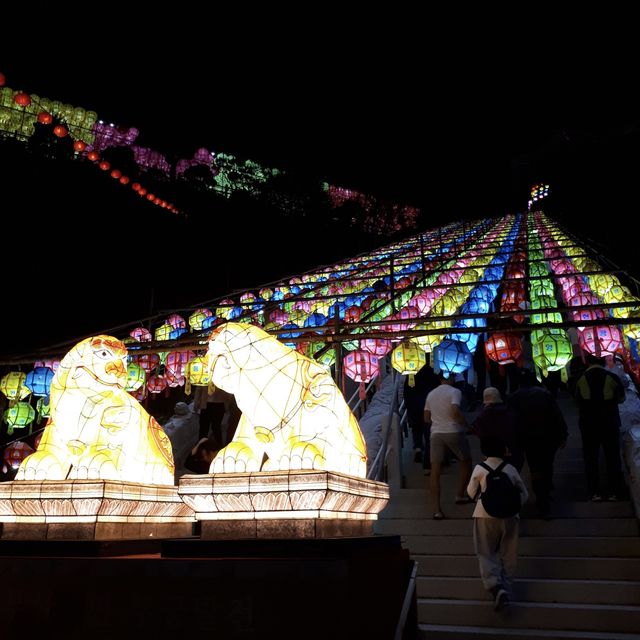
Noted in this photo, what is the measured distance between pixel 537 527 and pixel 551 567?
2.43 feet

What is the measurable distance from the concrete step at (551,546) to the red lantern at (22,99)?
77.5 ft

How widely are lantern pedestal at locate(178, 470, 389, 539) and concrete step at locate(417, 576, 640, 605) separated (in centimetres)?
238

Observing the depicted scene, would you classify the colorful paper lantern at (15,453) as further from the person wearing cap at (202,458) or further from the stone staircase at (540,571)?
the stone staircase at (540,571)

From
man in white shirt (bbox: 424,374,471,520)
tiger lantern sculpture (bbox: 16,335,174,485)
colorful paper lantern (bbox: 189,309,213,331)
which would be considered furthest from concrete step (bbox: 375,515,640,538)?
colorful paper lantern (bbox: 189,309,213,331)

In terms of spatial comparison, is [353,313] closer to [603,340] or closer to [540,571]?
[603,340]

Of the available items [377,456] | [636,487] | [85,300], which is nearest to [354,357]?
[377,456]

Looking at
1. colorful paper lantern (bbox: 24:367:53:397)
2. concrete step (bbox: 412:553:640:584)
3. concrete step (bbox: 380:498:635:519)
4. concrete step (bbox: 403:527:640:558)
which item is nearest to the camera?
concrete step (bbox: 412:553:640:584)

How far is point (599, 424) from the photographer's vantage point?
7.14 meters

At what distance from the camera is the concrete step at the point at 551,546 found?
6.00 metres

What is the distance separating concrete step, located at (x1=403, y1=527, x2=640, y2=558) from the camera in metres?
6.00

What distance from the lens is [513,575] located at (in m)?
5.77

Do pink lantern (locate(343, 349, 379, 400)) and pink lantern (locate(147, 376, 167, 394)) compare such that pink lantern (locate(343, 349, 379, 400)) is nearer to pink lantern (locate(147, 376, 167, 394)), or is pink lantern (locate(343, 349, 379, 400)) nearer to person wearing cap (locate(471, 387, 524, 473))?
person wearing cap (locate(471, 387, 524, 473))

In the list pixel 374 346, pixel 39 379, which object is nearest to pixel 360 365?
pixel 374 346

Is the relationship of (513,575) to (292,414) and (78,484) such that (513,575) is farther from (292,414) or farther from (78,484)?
(78,484)
